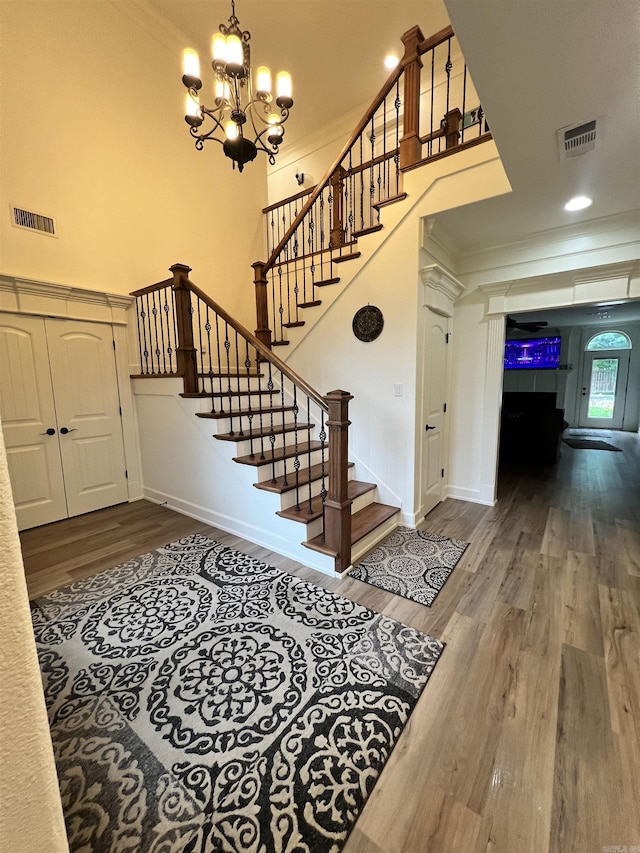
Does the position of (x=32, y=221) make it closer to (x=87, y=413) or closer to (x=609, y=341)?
(x=87, y=413)

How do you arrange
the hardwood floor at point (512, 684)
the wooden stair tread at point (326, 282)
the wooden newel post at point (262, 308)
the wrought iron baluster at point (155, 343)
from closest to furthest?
the hardwood floor at point (512, 684)
the wooden stair tread at point (326, 282)
the wrought iron baluster at point (155, 343)
the wooden newel post at point (262, 308)

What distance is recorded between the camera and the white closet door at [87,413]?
3.56 meters

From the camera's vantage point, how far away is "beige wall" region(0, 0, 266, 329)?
10.3ft

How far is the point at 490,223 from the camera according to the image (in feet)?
10.1

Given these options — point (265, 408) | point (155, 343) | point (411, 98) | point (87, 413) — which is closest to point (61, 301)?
point (155, 343)

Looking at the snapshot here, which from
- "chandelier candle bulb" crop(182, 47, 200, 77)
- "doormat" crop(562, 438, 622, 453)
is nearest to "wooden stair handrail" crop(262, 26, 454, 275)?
"chandelier candle bulb" crop(182, 47, 200, 77)

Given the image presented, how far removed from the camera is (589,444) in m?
7.23

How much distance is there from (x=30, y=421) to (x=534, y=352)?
1026 cm

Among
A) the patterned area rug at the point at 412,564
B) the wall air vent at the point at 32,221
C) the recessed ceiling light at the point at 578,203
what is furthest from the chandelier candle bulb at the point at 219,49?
the patterned area rug at the point at 412,564

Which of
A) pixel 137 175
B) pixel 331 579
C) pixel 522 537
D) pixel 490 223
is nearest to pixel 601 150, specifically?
pixel 490 223

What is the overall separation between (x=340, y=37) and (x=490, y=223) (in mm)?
3464

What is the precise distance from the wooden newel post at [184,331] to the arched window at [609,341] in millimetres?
10480

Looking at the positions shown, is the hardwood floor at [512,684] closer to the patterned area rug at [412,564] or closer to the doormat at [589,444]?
the patterned area rug at [412,564]

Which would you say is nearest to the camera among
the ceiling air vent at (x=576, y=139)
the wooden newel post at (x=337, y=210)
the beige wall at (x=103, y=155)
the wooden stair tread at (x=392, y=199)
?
the ceiling air vent at (x=576, y=139)
